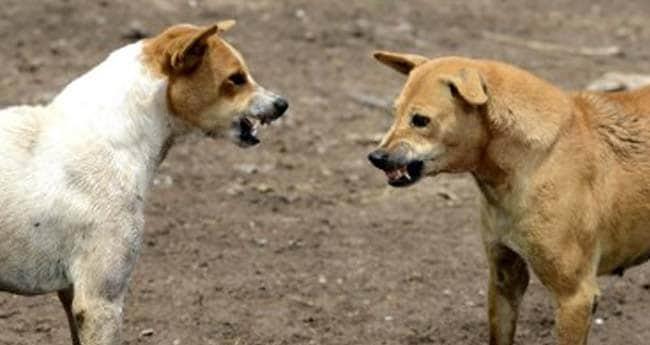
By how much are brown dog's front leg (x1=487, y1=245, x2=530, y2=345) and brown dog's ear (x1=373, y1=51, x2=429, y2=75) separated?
856mm

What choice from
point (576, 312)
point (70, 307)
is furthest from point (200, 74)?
point (576, 312)

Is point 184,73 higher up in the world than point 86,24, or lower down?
higher up

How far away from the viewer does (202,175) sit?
31.9 feet

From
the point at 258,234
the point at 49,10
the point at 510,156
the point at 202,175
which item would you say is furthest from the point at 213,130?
the point at 49,10

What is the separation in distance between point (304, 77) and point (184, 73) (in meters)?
5.63

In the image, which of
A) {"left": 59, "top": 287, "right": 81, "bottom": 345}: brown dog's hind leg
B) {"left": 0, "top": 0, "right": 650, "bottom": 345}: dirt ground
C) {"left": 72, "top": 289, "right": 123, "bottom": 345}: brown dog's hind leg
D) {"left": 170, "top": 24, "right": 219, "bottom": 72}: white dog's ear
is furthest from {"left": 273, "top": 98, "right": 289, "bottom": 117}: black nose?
{"left": 0, "top": 0, "right": 650, "bottom": 345}: dirt ground

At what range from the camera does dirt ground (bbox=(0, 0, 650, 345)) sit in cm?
767

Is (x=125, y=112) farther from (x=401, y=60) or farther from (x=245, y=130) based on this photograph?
(x=401, y=60)

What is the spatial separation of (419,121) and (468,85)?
249 millimetres

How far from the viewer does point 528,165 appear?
20.8 feet

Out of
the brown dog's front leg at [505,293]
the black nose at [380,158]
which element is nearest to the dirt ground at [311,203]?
the brown dog's front leg at [505,293]

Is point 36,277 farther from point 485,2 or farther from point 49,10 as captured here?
point 485,2

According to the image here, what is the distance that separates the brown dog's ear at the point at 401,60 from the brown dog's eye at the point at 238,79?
0.63 m

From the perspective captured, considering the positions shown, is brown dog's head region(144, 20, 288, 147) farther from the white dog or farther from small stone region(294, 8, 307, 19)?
small stone region(294, 8, 307, 19)
